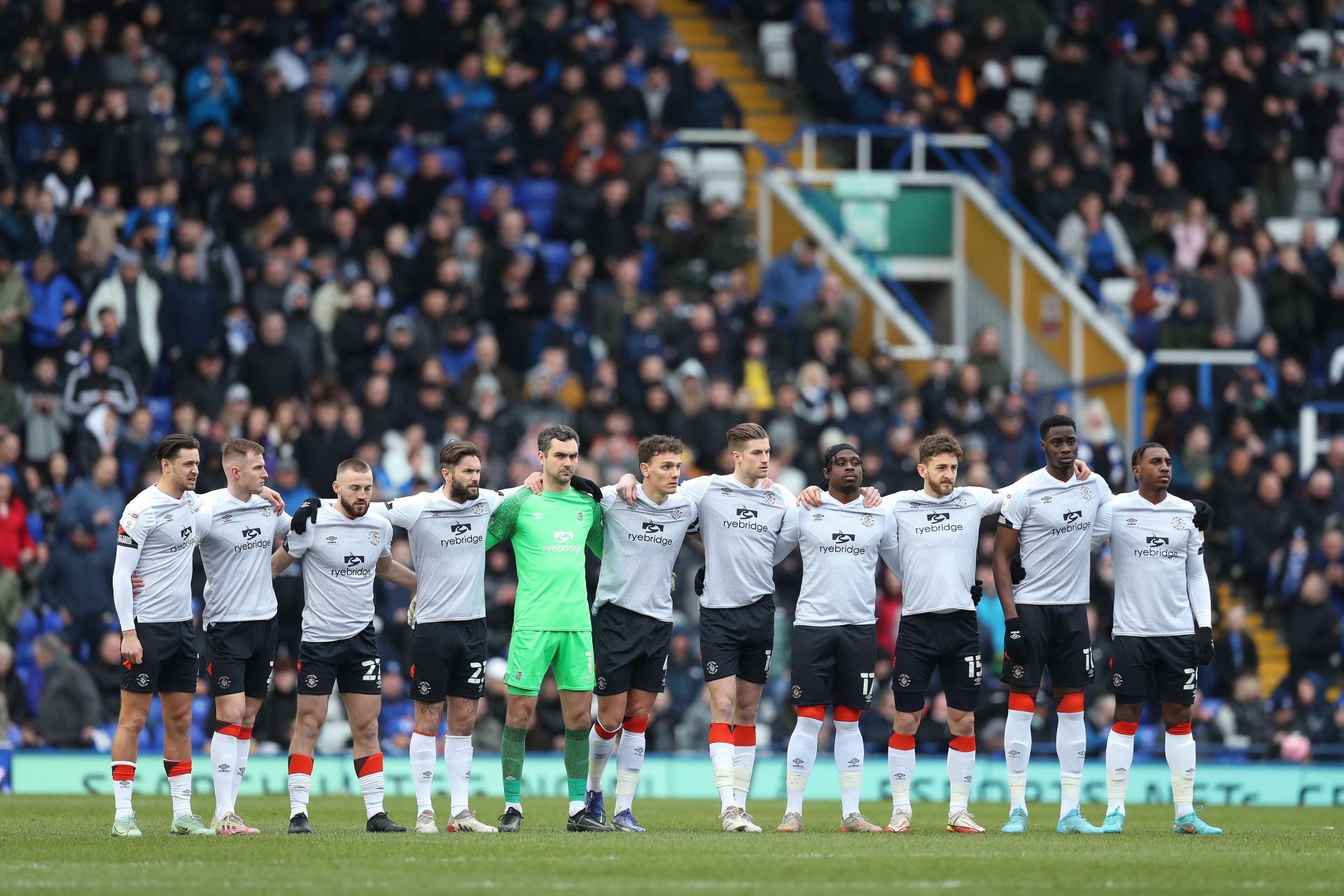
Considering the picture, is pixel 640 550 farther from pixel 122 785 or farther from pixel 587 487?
pixel 122 785

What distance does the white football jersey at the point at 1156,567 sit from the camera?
1555 centimetres

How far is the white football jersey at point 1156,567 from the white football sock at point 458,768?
5.00 metres

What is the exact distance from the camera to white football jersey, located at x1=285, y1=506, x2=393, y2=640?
14.9 m

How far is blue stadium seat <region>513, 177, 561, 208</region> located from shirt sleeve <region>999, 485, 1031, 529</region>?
43.0 feet

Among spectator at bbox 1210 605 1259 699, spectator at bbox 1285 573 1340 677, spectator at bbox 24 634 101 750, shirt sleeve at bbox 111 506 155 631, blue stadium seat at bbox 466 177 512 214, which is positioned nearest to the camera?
shirt sleeve at bbox 111 506 155 631

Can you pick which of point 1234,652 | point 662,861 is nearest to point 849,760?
point 662,861

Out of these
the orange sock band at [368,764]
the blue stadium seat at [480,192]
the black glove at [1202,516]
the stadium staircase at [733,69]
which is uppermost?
the stadium staircase at [733,69]

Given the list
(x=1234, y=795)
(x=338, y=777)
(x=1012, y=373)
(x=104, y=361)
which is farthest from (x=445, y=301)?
(x=1234, y=795)

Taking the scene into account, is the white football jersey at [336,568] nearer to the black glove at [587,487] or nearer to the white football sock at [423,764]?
the white football sock at [423,764]

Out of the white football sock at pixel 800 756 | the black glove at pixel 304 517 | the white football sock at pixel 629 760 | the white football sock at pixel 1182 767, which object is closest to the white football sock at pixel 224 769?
the black glove at pixel 304 517

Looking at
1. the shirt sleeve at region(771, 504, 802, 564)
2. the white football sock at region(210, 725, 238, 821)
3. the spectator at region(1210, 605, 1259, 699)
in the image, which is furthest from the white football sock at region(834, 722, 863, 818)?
the spectator at region(1210, 605, 1259, 699)

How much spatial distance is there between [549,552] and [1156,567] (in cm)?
460

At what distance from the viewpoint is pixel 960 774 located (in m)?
15.4

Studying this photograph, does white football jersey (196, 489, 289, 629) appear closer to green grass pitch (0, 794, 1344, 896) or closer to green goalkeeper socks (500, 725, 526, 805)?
green grass pitch (0, 794, 1344, 896)
